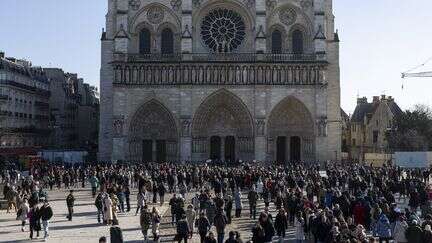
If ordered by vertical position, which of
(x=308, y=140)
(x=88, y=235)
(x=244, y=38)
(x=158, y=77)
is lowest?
(x=88, y=235)

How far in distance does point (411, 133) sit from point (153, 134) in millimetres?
23802

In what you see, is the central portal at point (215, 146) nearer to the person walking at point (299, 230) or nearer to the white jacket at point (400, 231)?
the person walking at point (299, 230)

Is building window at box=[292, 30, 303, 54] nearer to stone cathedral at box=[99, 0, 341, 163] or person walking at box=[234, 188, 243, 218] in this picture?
stone cathedral at box=[99, 0, 341, 163]

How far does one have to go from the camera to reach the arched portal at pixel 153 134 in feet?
171

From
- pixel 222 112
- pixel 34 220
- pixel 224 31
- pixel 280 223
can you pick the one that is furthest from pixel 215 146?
pixel 280 223

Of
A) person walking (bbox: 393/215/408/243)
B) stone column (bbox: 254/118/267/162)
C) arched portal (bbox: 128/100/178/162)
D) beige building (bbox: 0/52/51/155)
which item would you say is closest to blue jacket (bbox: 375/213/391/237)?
person walking (bbox: 393/215/408/243)

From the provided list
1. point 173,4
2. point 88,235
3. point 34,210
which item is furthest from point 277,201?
point 173,4

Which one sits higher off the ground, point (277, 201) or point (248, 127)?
point (248, 127)

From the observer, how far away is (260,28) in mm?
52312

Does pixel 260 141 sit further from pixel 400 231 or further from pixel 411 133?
pixel 400 231

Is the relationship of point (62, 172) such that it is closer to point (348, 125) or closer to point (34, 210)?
point (34, 210)

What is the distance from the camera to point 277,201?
73.3ft

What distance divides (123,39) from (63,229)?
1261 inches

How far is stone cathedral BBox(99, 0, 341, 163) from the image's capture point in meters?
51.3
